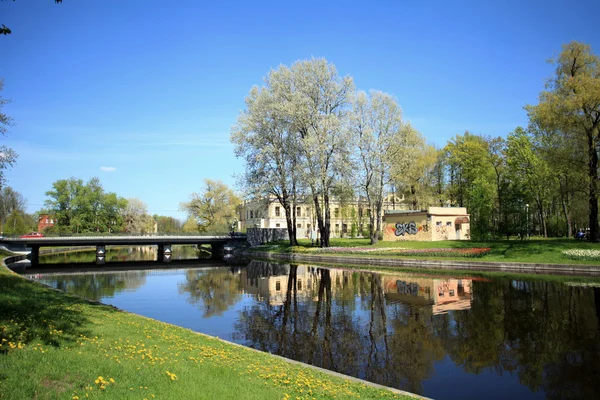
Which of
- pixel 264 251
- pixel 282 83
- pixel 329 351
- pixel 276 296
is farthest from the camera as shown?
pixel 264 251

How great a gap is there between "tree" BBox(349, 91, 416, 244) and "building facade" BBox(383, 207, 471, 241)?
185 inches

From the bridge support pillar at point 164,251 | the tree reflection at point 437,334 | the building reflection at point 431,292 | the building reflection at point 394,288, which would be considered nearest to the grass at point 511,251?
the building reflection at point 394,288

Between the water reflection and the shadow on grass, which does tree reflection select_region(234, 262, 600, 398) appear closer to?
the shadow on grass

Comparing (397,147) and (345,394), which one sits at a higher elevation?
(397,147)

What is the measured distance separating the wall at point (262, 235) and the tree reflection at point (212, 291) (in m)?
28.8

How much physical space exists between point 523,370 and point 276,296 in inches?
588

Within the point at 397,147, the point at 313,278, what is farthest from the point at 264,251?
the point at 313,278

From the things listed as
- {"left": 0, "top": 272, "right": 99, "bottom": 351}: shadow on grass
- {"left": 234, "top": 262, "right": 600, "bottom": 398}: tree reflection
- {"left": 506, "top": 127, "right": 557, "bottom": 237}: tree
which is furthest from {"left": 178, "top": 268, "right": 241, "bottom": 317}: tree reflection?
{"left": 506, "top": 127, "right": 557, "bottom": 237}: tree

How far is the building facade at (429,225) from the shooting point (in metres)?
52.4

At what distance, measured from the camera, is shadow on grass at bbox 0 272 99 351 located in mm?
9188

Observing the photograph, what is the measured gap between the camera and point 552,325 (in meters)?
15.6

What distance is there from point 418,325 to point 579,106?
29.1 m

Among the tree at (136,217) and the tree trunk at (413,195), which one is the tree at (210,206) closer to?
the tree at (136,217)

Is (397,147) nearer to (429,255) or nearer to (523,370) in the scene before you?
(429,255)
